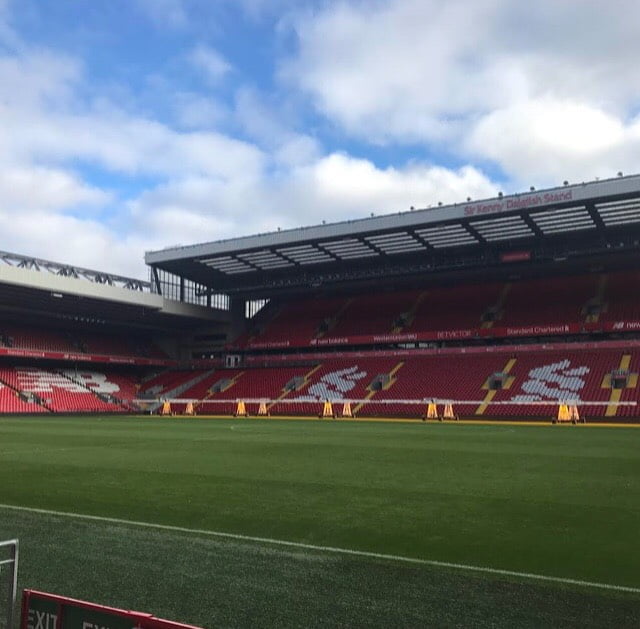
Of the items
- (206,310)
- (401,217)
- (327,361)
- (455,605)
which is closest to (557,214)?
(401,217)

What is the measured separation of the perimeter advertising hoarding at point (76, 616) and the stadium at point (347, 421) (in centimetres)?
166

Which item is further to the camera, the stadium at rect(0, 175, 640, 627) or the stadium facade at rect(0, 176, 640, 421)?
the stadium facade at rect(0, 176, 640, 421)

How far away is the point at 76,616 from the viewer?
9.67 feet

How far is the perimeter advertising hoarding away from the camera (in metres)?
2.70

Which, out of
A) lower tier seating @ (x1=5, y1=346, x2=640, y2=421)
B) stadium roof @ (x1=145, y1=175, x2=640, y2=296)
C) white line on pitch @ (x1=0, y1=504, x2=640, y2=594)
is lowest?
white line on pitch @ (x1=0, y1=504, x2=640, y2=594)

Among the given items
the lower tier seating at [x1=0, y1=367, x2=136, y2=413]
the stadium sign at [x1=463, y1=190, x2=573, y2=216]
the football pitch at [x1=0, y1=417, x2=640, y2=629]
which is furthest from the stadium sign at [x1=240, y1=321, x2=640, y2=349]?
the football pitch at [x1=0, y1=417, x2=640, y2=629]

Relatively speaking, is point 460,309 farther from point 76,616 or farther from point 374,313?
point 76,616

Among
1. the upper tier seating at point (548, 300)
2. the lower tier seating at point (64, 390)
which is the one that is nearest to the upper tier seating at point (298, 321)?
the lower tier seating at point (64, 390)

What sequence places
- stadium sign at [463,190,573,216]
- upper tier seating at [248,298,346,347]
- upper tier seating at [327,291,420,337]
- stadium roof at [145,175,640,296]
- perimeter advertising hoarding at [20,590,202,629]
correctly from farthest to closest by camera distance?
1. upper tier seating at [248,298,346,347]
2. upper tier seating at [327,291,420,337]
3. stadium roof at [145,175,640,296]
4. stadium sign at [463,190,573,216]
5. perimeter advertising hoarding at [20,590,202,629]

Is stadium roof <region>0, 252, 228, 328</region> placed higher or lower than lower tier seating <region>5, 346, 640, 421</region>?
higher

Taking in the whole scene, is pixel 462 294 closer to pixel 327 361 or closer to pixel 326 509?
pixel 327 361

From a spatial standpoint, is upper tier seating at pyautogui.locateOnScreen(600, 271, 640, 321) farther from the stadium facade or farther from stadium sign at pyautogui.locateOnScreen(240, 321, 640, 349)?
stadium sign at pyautogui.locateOnScreen(240, 321, 640, 349)

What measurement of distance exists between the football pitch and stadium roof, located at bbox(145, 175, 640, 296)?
67.3 ft

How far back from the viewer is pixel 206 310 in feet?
168
